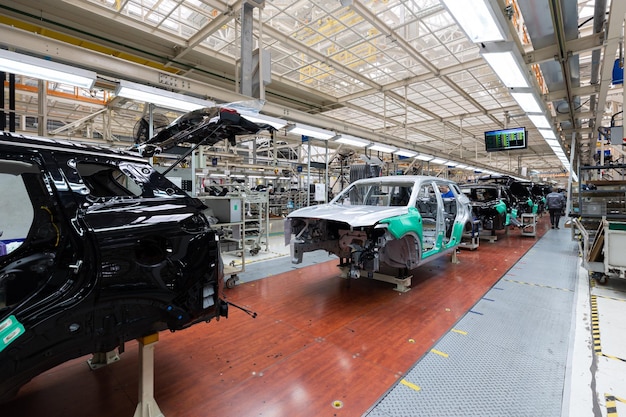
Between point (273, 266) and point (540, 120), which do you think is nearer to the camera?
point (273, 266)

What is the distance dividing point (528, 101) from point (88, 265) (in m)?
6.35

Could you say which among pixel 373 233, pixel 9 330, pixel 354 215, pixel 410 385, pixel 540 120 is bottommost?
pixel 410 385

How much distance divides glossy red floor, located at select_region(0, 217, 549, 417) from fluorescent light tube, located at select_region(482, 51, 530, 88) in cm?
297

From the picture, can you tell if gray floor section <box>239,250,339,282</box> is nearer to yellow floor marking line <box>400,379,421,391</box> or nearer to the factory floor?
the factory floor

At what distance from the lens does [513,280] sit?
4.84m

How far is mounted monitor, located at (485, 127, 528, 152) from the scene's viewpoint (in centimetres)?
916

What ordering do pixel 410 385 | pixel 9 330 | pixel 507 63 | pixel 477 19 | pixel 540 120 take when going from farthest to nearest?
pixel 540 120 → pixel 507 63 → pixel 477 19 → pixel 410 385 → pixel 9 330

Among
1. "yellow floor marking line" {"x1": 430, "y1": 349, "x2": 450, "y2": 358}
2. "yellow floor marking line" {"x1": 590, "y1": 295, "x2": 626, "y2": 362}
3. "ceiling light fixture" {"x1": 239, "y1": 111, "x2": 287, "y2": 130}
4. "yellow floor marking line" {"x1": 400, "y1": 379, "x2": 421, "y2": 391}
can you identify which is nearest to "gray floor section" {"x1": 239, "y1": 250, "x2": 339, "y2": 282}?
"ceiling light fixture" {"x1": 239, "y1": 111, "x2": 287, "y2": 130}

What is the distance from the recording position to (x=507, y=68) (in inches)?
156

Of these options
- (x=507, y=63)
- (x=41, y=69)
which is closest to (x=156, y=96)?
(x=41, y=69)

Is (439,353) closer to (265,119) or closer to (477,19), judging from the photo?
(477,19)

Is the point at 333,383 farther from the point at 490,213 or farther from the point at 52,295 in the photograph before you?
the point at 490,213

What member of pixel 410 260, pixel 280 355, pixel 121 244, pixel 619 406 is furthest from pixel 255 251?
pixel 619 406

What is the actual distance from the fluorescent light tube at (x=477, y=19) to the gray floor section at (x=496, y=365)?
9.68 ft
